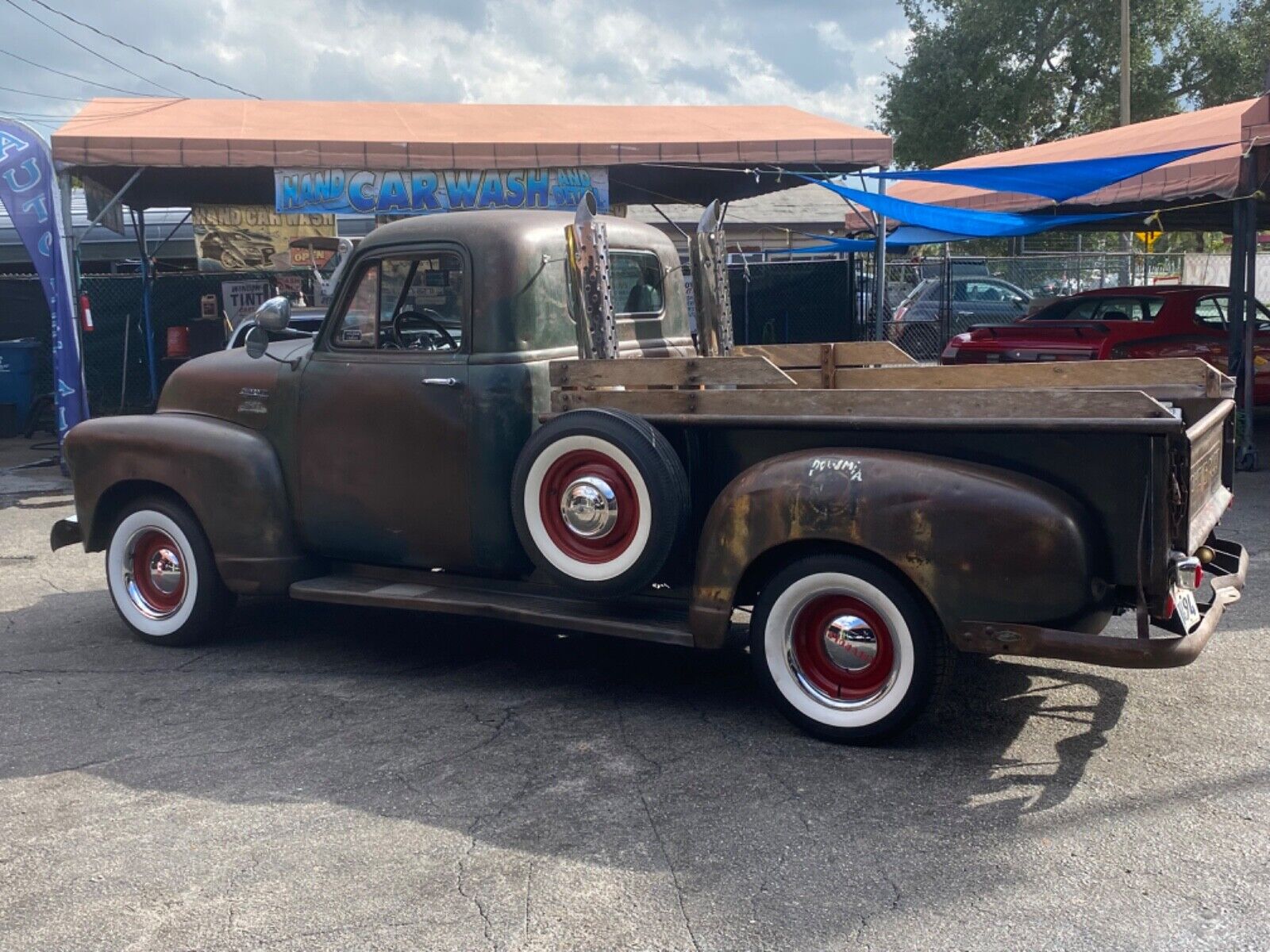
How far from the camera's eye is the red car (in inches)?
559

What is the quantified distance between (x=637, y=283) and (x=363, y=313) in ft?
4.59

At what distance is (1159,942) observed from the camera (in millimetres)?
3332

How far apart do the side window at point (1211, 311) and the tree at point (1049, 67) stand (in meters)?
20.8

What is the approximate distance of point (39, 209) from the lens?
481 inches

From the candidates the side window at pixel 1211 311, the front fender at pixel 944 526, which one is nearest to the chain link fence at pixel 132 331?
the side window at pixel 1211 311

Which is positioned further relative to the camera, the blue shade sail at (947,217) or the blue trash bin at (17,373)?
the blue trash bin at (17,373)

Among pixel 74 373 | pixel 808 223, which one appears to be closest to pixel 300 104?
pixel 74 373

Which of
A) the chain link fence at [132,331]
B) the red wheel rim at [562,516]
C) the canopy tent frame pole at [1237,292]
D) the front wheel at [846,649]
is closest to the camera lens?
the front wheel at [846,649]

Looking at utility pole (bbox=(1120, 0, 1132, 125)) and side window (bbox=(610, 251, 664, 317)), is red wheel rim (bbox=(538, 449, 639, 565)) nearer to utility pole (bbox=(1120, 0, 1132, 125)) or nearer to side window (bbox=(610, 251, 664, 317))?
side window (bbox=(610, 251, 664, 317))

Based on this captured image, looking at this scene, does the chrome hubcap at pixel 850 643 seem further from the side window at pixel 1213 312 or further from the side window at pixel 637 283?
the side window at pixel 1213 312

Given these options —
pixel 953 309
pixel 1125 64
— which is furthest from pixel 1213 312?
Result: pixel 1125 64

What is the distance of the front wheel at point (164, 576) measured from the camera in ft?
20.6

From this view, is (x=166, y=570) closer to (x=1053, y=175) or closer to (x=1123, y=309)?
(x=1053, y=175)

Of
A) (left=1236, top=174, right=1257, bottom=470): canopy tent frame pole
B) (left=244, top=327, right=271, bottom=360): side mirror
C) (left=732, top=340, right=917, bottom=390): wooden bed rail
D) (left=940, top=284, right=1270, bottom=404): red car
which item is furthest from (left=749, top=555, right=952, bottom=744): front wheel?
(left=940, top=284, right=1270, bottom=404): red car
